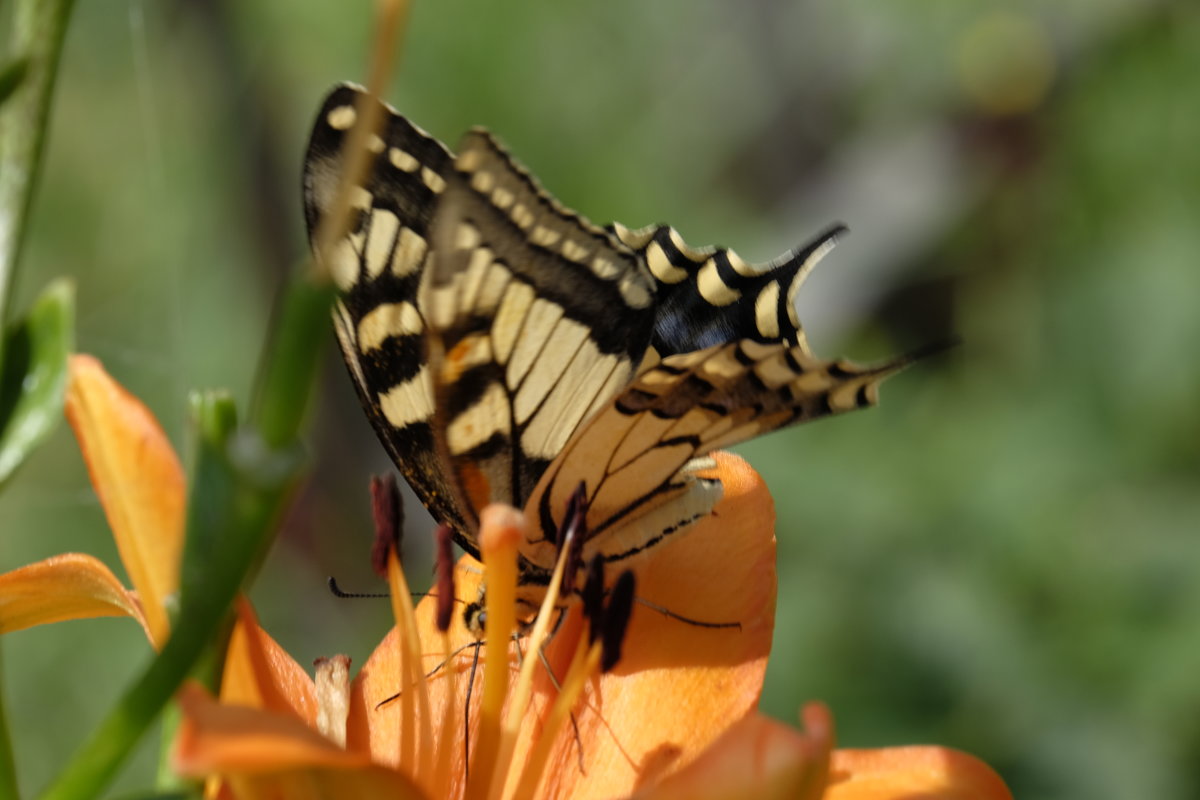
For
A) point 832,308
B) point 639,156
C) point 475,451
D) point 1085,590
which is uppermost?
point 639,156

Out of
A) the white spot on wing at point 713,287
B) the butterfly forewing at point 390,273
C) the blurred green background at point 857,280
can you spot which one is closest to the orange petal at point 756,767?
the butterfly forewing at point 390,273

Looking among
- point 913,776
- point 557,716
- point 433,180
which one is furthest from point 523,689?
point 433,180

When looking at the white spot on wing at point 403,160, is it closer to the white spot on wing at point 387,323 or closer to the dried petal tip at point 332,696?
the white spot on wing at point 387,323

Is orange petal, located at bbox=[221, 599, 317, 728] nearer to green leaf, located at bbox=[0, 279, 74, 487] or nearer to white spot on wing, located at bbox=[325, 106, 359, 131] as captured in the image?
green leaf, located at bbox=[0, 279, 74, 487]

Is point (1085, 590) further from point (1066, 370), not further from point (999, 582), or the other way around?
point (1066, 370)

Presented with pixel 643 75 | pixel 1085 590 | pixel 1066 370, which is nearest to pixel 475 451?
pixel 1085 590

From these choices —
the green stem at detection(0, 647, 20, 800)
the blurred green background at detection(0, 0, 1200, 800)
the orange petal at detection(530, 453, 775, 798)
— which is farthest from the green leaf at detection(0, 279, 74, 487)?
the blurred green background at detection(0, 0, 1200, 800)

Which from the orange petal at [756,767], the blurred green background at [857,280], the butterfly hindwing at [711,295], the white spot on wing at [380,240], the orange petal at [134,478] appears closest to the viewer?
the orange petal at [756,767]
